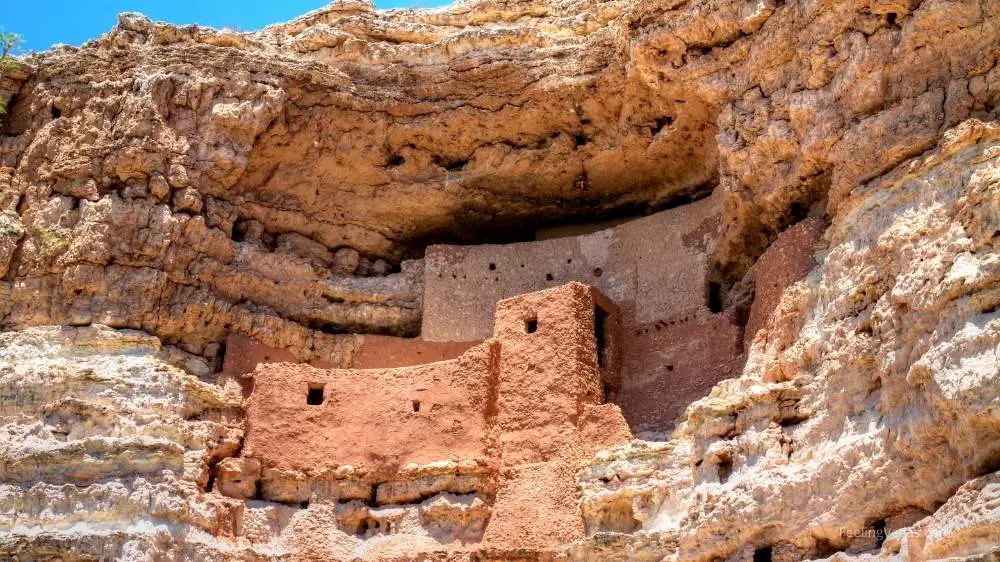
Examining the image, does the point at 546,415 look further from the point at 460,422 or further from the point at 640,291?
the point at 640,291

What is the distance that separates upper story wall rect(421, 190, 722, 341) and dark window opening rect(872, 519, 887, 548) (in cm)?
633

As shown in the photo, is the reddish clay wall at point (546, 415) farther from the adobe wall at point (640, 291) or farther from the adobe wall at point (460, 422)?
the adobe wall at point (640, 291)

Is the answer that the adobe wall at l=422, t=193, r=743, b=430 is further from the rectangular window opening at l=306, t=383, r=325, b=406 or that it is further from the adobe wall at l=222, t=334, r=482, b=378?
the rectangular window opening at l=306, t=383, r=325, b=406

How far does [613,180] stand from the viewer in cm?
2122

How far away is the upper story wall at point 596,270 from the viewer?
19.5 metres

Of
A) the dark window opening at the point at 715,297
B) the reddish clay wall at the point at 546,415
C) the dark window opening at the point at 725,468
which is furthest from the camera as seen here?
the dark window opening at the point at 715,297

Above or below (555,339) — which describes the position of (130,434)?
below

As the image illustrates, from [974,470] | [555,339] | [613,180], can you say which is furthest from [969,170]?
[613,180]

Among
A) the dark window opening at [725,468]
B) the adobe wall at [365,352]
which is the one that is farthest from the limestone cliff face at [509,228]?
the adobe wall at [365,352]

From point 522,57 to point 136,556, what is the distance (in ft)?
30.2

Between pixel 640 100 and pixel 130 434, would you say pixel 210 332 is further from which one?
pixel 640 100

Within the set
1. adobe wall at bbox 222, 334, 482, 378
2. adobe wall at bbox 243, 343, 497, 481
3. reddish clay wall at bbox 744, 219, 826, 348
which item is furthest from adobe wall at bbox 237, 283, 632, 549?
reddish clay wall at bbox 744, 219, 826, 348

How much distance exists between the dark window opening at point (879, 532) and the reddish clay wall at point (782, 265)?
4049 mm

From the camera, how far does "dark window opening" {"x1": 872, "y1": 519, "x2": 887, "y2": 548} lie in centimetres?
1275
